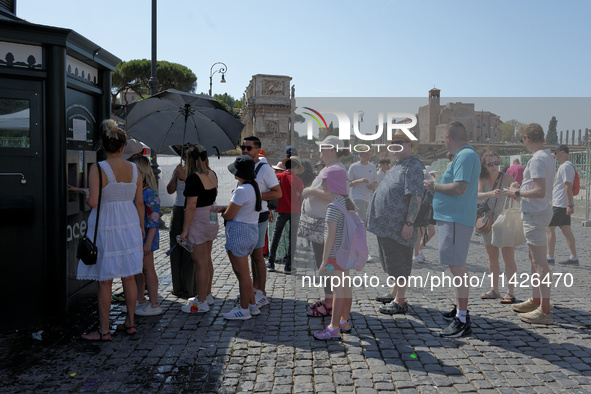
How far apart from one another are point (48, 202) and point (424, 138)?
69364 millimetres

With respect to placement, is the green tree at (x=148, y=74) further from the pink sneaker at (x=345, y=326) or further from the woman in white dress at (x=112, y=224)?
the pink sneaker at (x=345, y=326)

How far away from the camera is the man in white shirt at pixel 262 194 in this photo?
5.37 metres

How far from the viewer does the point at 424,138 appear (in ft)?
231

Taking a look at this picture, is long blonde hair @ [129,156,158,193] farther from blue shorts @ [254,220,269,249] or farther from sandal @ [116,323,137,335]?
sandal @ [116,323,137,335]

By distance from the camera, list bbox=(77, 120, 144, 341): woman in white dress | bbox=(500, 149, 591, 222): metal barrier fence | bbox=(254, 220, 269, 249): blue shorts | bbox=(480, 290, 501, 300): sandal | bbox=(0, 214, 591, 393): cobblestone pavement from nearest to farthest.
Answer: bbox=(0, 214, 591, 393): cobblestone pavement
bbox=(77, 120, 144, 341): woman in white dress
bbox=(254, 220, 269, 249): blue shorts
bbox=(480, 290, 501, 300): sandal
bbox=(500, 149, 591, 222): metal barrier fence

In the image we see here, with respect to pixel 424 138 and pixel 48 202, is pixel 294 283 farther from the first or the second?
pixel 424 138

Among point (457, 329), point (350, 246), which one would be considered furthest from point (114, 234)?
point (457, 329)

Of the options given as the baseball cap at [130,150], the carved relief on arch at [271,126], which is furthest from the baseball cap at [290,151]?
the carved relief on arch at [271,126]

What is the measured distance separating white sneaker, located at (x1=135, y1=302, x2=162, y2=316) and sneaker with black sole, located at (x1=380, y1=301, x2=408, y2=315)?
2.26 m

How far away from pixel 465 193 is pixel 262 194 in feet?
6.70

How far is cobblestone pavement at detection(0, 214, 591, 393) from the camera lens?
3424 mm

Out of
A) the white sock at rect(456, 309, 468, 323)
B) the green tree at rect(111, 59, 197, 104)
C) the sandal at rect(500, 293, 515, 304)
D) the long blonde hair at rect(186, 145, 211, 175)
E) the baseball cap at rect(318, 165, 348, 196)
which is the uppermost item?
the green tree at rect(111, 59, 197, 104)

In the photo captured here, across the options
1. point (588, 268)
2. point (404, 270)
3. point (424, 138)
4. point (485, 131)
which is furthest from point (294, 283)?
point (485, 131)

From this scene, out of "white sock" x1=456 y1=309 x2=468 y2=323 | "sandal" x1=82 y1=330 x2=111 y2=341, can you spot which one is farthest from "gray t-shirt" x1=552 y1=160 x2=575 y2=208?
"sandal" x1=82 y1=330 x2=111 y2=341
